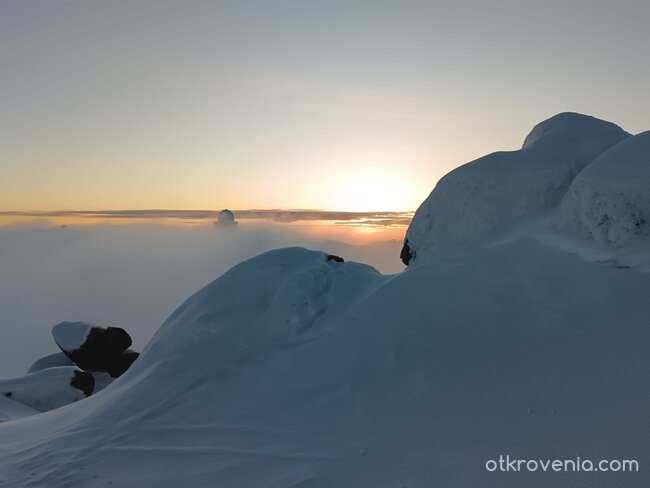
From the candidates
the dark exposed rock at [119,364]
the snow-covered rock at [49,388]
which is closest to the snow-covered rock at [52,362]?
the dark exposed rock at [119,364]

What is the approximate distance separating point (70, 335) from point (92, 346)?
4.51ft

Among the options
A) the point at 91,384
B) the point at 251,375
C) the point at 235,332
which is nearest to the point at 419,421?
the point at 251,375

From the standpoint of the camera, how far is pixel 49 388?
22172 mm

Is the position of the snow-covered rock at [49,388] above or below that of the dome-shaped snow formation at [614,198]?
below

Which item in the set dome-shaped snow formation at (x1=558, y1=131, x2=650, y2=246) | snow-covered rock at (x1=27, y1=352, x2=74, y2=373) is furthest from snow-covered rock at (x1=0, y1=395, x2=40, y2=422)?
dome-shaped snow formation at (x1=558, y1=131, x2=650, y2=246)

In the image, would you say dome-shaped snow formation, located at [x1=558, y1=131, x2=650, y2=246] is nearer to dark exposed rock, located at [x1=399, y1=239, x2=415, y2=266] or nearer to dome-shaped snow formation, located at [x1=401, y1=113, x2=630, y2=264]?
dome-shaped snow formation, located at [x1=401, y1=113, x2=630, y2=264]

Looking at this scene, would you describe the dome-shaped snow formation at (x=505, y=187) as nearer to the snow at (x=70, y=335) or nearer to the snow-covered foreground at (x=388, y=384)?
the snow-covered foreground at (x=388, y=384)

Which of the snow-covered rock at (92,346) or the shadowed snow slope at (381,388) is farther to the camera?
the snow-covered rock at (92,346)

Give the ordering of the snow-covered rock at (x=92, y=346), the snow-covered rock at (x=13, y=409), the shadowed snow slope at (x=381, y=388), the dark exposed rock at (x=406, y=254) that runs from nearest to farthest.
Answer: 1. the shadowed snow slope at (x=381, y=388)
2. the dark exposed rock at (x=406, y=254)
3. the snow-covered rock at (x=13, y=409)
4. the snow-covered rock at (x=92, y=346)

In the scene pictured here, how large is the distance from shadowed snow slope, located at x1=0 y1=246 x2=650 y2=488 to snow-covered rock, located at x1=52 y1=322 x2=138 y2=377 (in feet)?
53.9

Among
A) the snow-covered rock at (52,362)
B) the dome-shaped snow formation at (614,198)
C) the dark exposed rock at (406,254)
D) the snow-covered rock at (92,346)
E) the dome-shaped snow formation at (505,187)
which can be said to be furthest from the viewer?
the snow-covered rock at (52,362)

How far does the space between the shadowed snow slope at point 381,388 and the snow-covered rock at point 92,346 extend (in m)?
16.4

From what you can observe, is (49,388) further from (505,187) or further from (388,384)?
(505,187)

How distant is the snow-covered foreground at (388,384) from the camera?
539 cm
